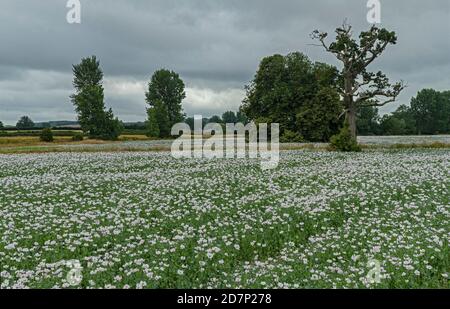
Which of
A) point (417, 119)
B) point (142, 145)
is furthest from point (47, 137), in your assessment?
point (417, 119)

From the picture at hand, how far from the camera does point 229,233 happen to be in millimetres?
10227

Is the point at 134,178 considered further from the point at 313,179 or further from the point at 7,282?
the point at 7,282

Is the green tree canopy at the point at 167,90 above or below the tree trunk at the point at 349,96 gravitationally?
above

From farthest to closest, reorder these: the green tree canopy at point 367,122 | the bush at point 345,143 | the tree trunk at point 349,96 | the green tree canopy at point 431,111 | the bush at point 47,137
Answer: the green tree canopy at point 431,111
the green tree canopy at point 367,122
the bush at point 47,137
the tree trunk at point 349,96
the bush at point 345,143

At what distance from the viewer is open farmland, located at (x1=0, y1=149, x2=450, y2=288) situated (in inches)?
292

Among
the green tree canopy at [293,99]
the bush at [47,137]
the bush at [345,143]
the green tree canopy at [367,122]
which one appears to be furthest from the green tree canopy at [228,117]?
the bush at [345,143]

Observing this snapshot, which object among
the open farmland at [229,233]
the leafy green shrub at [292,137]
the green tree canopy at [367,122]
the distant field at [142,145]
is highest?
the green tree canopy at [367,122]

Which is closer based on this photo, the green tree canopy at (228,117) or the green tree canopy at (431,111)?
the green tree canopy at (431,111)

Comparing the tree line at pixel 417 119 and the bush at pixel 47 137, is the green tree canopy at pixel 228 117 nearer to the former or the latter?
the tree line at pixel 417 119

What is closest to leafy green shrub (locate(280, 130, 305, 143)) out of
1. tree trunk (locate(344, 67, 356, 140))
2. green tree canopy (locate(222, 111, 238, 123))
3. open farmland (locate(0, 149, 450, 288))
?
tree trunk (locate(344, 67, 356, 140))

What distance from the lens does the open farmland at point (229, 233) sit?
7.42 meters

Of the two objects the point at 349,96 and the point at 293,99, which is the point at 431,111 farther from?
the point at 349,96
